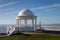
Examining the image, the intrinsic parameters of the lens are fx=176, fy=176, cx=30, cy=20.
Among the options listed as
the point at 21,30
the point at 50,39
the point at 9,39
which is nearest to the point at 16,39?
the point at 9,39

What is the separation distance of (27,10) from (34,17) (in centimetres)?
232

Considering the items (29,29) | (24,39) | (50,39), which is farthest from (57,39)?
(29,29)

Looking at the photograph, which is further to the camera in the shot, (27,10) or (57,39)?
(27,10)

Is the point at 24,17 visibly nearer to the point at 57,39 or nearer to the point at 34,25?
the point at 34,25

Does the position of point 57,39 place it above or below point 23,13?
below

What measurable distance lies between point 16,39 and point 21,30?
13.3 metres

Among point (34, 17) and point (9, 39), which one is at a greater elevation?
point (34, 17)

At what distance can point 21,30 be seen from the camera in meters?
39.2

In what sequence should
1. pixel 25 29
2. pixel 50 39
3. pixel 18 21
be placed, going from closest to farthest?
pixel 50 39 → pixel 25 29 → pixel 18 21

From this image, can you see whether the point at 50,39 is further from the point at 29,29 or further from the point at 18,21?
the point at 18,21

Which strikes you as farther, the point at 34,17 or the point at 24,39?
the point at 34,17

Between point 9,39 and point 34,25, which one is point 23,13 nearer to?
point 34,25

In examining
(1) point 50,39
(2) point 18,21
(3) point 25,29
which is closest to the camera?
(1) point 50,39

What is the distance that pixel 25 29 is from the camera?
3919 centimetres
